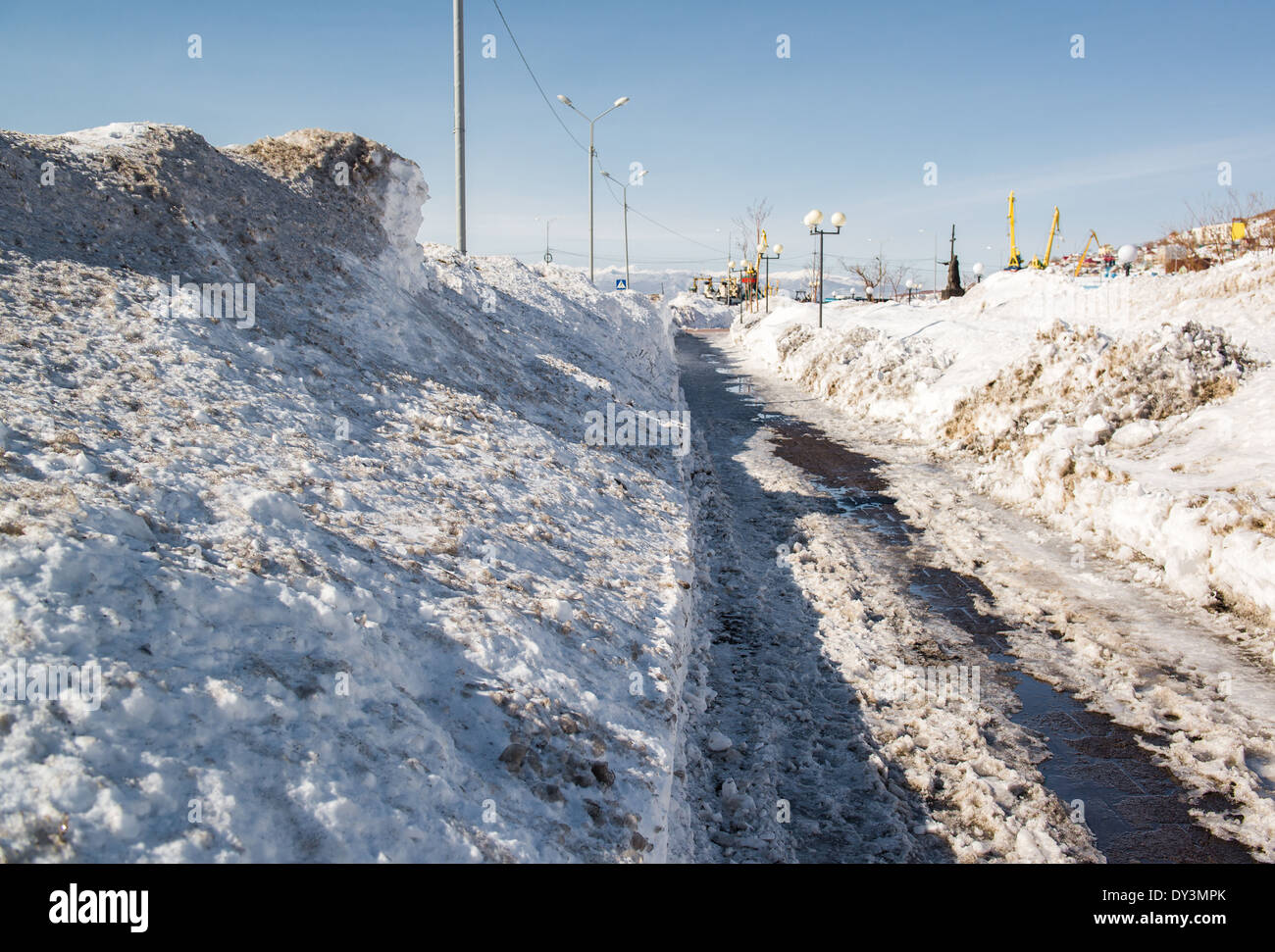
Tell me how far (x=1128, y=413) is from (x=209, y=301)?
38.7 ft

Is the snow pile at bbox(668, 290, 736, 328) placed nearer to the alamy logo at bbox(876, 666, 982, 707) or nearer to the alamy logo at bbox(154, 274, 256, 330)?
the alamy logo at bbox(154, 274, 256, 330)

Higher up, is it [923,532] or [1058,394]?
[1058,394]

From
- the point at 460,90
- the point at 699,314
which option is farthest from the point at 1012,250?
the point at 460,90

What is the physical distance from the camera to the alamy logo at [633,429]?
1005 cm

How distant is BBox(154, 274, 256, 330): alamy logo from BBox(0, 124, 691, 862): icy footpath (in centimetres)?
4

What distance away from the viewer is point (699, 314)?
6325 centimetres

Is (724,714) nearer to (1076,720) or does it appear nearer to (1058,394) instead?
(1076,720)

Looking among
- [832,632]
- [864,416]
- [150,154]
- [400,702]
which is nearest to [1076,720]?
[832,632]

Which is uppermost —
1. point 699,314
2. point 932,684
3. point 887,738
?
point 699,314
